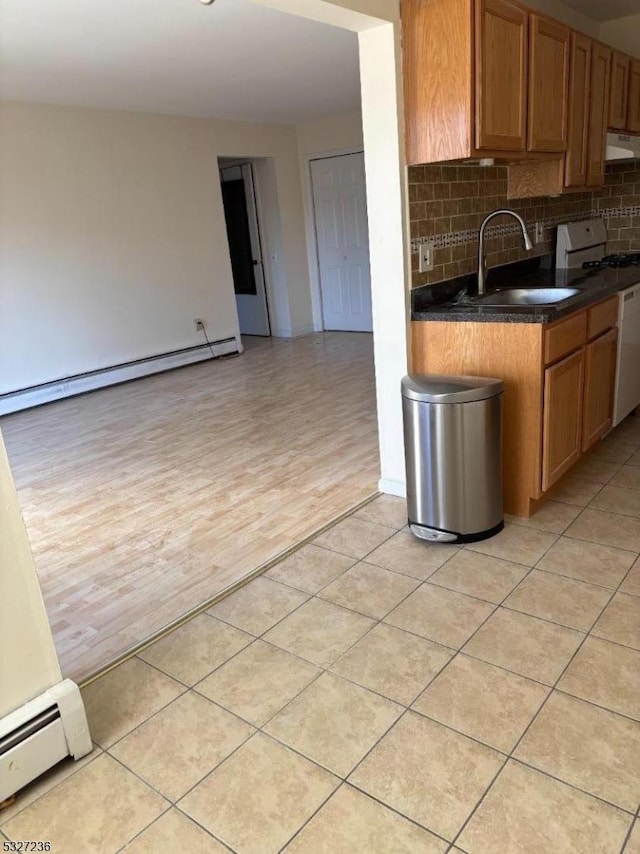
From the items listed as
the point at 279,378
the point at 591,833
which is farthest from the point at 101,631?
the point at 279,378

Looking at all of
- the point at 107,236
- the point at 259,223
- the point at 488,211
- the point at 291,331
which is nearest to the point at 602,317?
the point at 488,211

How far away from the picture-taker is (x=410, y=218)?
2809 millimetres

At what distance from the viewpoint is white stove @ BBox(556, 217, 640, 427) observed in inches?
133

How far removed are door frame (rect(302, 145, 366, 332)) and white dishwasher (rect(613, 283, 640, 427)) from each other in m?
4.76

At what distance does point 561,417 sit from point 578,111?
1710mm

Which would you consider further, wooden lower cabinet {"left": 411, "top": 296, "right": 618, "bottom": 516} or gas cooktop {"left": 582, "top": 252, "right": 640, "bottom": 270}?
gas cooktop {"left": 582, "top": 252, "right": 640, "bottom": 270}

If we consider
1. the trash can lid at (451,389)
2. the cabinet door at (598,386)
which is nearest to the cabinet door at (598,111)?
the cabinet door at (598,386)

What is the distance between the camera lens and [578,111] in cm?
335

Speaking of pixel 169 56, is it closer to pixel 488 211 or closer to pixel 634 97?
pixel 488 211

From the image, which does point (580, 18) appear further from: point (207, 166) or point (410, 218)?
point (207, 166)

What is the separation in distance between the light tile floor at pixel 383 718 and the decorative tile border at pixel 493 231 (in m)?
1.40

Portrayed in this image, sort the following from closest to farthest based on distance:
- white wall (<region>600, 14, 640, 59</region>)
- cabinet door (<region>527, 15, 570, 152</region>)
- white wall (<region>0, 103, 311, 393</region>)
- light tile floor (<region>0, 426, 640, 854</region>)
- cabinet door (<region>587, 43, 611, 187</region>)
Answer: light tile floor (<region>0, 426, 640, 854</region>), cabinet door (<region>527, 15, 570, 152</region>), cabinet door (<region>587, 43, 611, 187</region>), white wall (<region>600, 14, 640, 59</region>), white wall (<region>0, 103, 311, 393</region>)

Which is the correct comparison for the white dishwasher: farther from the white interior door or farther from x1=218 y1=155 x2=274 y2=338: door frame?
x1=218 y1=155 x2=274 y2=338: door frame

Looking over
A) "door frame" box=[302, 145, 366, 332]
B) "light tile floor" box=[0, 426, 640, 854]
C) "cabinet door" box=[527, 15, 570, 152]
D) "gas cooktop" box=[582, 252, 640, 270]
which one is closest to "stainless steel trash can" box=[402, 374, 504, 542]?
"light tile floor" box=[0, 426, 640, 854]
